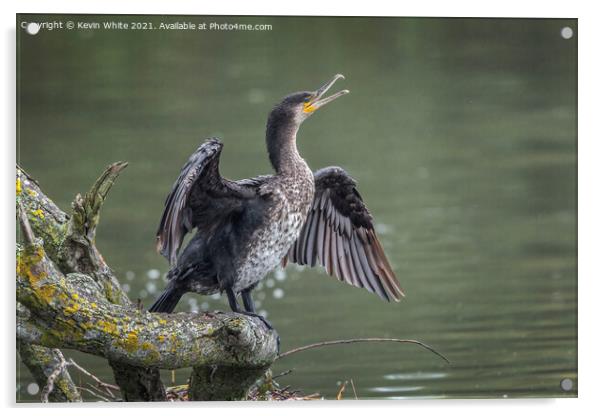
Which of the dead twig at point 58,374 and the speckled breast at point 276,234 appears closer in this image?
the dead twig at point 58,374

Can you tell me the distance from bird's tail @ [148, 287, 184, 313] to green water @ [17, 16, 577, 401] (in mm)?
616

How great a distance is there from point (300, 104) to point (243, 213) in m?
0.59

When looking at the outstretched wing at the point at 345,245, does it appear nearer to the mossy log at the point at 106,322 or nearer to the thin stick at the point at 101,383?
the mossy log at the point at 106,322

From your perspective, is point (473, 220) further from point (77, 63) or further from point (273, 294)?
point (77, 63)

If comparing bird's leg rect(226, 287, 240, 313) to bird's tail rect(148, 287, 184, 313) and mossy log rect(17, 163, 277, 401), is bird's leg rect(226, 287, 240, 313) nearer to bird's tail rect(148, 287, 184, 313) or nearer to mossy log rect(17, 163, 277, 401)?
mossy log rect(17, 163, 277, 401)

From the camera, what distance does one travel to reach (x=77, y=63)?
207 inches

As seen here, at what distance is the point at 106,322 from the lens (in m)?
4.38

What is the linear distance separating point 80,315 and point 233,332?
2.04 feet

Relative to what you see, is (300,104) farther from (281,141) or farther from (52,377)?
(52,377)

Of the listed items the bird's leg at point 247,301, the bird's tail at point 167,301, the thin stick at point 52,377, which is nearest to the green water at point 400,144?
the thin stick at point 52,377

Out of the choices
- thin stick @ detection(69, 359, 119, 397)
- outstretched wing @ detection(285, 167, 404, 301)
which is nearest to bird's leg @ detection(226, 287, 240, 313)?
outstretched wing @ detection(285, 167, 404, 301)

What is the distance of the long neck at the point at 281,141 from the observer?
512 cm

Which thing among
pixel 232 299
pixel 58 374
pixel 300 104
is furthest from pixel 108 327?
pixel 300 104

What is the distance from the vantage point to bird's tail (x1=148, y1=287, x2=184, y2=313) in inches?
194
